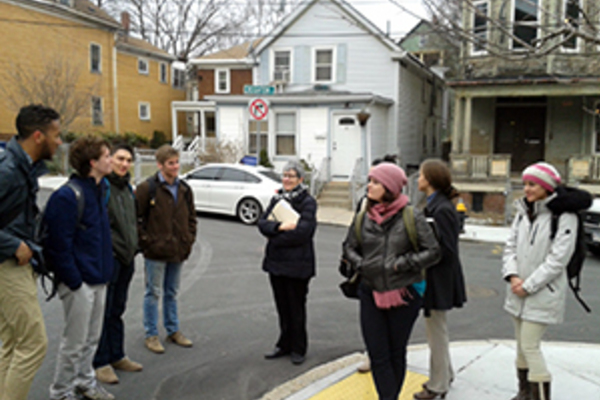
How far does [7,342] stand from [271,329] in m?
2.91

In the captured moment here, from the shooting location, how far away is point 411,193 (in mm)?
17250

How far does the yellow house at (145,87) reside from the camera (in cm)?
2964

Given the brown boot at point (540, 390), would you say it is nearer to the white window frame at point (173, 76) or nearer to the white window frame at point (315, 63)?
the white window frame at point (315, 63)

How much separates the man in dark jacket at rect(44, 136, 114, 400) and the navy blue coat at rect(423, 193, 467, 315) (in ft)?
8.12

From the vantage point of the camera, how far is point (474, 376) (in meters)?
4.51

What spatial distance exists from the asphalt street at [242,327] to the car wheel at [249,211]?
3503 mm

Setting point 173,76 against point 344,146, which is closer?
point 344,146

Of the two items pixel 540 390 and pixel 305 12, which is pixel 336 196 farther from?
pixel 540 390

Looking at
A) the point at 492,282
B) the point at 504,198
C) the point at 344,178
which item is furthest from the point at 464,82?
the point at 492,282

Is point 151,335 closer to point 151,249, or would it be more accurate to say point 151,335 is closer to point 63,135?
point 151,249

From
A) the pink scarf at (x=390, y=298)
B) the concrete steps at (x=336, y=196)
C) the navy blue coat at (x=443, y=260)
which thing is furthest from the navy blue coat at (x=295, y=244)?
the concrete steps at (x=336, y=196)

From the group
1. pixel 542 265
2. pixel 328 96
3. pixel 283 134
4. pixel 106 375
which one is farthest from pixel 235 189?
pixel 542 265

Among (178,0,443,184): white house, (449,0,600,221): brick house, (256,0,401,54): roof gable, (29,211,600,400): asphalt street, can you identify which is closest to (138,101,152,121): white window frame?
(178,0,443,184): white house

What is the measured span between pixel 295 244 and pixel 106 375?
6.42ft
